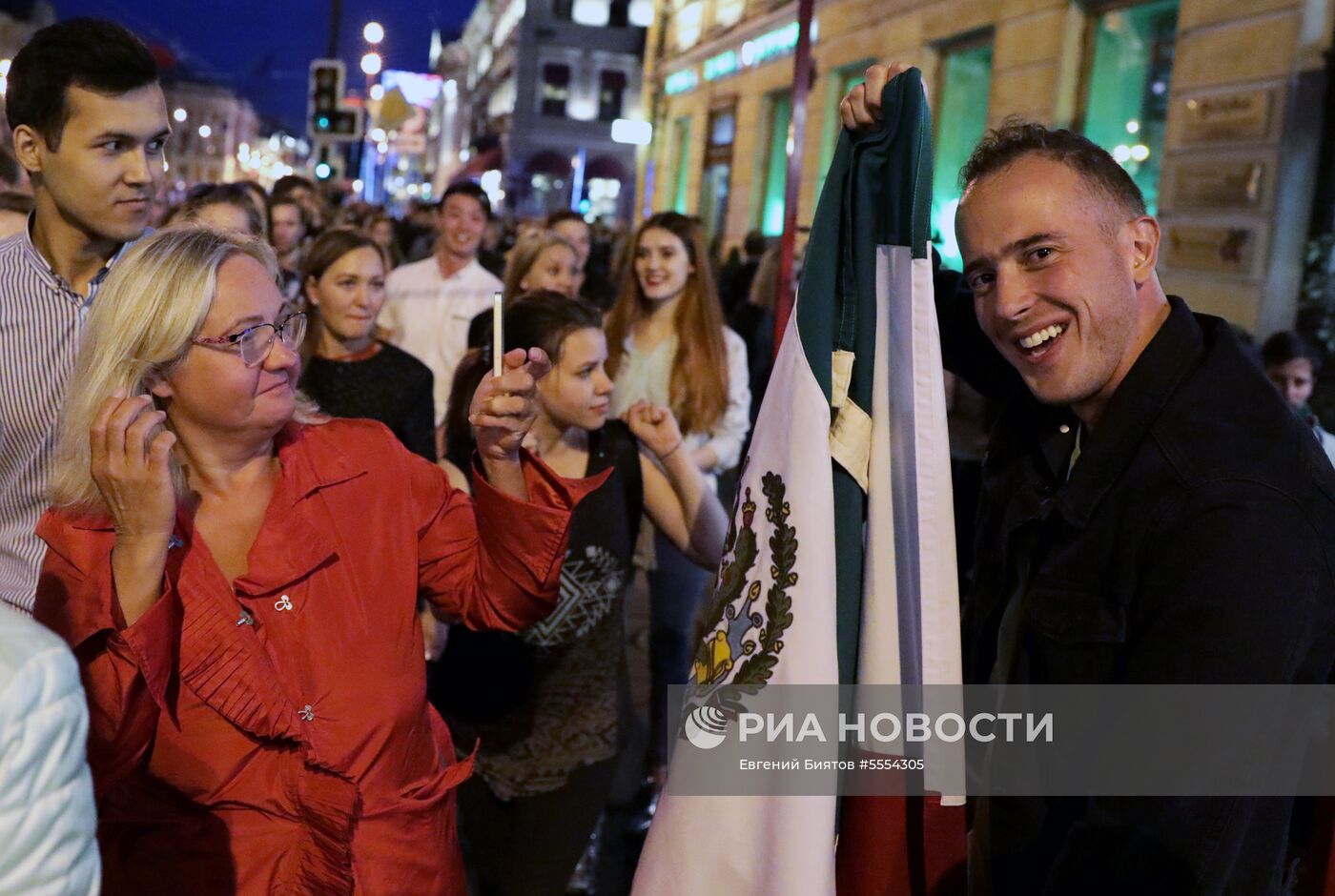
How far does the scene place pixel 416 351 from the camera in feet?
22.5

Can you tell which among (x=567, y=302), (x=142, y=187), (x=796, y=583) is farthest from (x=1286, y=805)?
(x=142, y=187)

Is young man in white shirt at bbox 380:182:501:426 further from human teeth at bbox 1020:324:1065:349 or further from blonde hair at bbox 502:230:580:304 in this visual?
human teeth at bbox 1020:324:1065:349

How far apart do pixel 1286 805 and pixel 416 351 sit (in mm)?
5550

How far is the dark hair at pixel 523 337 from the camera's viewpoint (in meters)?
3.72

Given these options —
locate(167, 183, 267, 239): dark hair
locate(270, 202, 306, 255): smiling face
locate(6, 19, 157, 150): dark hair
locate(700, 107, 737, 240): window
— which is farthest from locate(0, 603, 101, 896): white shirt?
locate(700, 107, 737, 240): window

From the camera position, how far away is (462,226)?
23.6 ft

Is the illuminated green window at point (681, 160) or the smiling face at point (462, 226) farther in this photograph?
the illuminated green window at point (681, 160)

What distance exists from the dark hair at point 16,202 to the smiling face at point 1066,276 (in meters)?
5.09

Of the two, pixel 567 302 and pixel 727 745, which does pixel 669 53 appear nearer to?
A: pixel 567 302

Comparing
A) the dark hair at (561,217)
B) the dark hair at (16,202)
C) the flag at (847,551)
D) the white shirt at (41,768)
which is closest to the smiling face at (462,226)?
the dark hair at (561,217)

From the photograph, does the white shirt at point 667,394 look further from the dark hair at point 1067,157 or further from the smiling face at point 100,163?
the dark hair at point 1067,157

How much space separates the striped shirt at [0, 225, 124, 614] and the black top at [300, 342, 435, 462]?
1731mm

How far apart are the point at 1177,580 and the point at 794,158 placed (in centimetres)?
346

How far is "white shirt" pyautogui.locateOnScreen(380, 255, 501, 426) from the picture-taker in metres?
6.83
